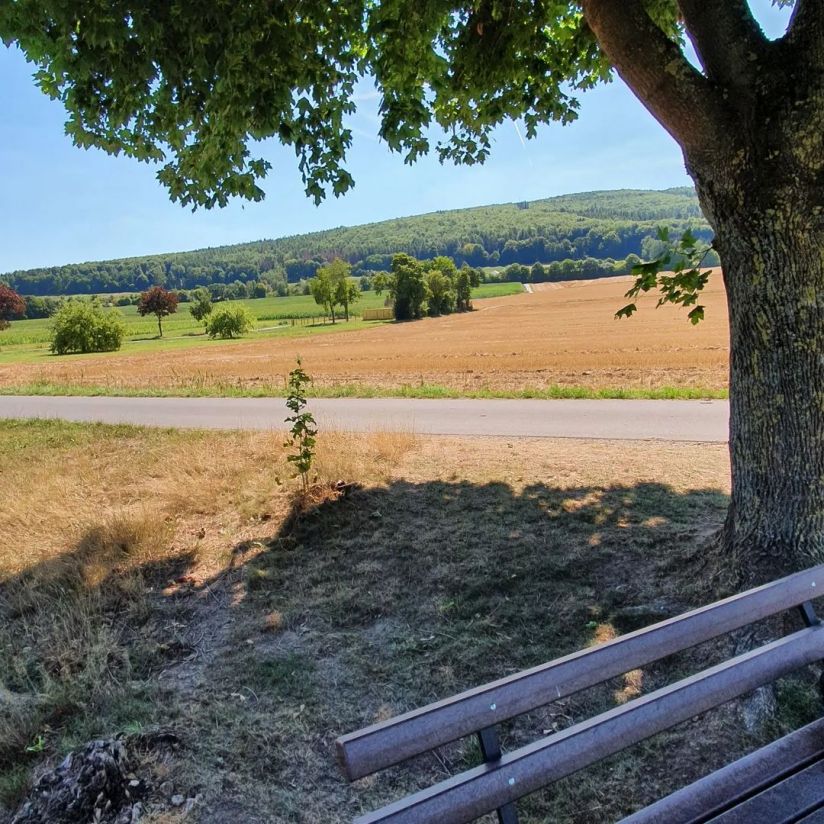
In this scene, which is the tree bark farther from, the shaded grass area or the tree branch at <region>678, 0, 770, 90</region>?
the shaded grass area

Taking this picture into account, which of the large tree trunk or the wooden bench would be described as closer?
the wooden bench

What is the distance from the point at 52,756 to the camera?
3121 mm

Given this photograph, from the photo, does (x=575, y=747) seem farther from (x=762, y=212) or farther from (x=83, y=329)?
(x=83, y=329)

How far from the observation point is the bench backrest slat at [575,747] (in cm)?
150

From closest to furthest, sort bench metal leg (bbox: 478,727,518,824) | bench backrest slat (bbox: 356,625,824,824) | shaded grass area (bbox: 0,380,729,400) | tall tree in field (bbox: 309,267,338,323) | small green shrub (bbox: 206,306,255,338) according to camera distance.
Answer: bench backrest slat (bbox: 356,625,824,824) < bench metal leg (bbox: 478,727,518,824) < shaded grass area (bbox: 0,380,729,400) < small green shrub (bbox: 206,306,255,338) < tall tree in field (bbox: 309,267,338,323)

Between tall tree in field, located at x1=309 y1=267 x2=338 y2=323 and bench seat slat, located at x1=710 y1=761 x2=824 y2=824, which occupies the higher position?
tall tree in field, located at x1=309 y1=267 x2=338 y2=323

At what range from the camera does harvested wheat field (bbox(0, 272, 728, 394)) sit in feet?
62.5

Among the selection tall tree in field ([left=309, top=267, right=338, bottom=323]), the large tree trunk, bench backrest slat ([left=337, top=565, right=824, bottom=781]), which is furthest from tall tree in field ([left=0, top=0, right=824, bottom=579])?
tall tree in field ([left=309, top=267, right=338, bottom=323])

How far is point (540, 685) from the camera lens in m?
1.71

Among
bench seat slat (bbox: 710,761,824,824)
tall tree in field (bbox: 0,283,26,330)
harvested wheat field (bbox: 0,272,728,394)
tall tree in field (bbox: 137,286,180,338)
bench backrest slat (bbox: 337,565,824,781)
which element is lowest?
harvested wheat field (bbox: 0,272,728,394)

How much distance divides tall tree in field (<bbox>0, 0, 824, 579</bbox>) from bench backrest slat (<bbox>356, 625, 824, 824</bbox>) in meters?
1.59

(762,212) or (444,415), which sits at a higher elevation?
(762,212)

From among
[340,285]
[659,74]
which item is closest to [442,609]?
[659,74]

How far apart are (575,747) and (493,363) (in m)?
25.7
